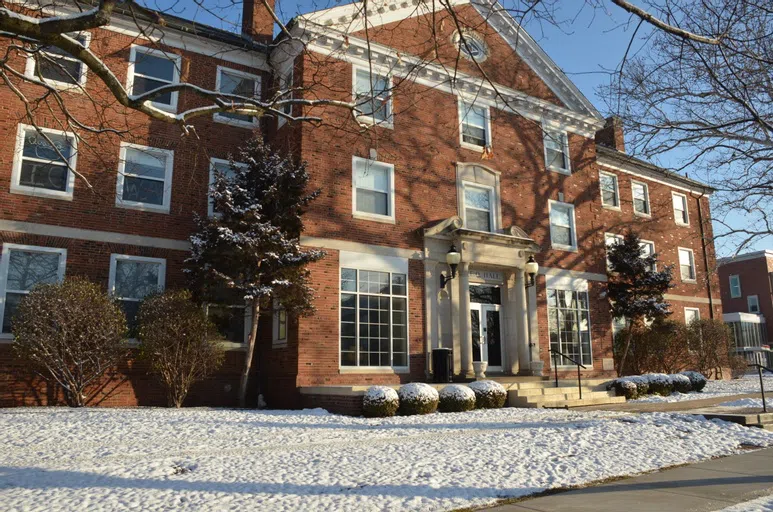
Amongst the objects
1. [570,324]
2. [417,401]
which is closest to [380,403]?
[417,401]

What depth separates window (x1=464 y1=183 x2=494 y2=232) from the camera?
61.4 ft

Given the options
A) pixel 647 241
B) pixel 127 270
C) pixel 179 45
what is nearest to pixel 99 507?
pixel 127 270

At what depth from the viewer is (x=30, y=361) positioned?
43.5ft

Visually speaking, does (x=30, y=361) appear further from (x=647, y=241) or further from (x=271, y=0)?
(x=647, y=241)

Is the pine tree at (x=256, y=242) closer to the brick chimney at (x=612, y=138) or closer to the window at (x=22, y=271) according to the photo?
the window at (x=22, y=271)

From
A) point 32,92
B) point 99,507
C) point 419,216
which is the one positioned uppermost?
point 32,92

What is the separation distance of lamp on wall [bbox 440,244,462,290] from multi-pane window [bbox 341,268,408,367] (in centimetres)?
117

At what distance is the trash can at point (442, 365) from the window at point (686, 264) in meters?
16.6

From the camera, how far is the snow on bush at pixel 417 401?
500 inches

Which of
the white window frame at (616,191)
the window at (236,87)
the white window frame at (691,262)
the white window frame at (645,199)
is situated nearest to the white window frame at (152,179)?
the window at (236,87)

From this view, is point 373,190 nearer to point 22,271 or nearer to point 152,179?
point 152,179

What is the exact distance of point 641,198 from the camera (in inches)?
1065

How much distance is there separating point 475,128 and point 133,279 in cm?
1083

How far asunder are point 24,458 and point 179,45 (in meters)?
12.4
